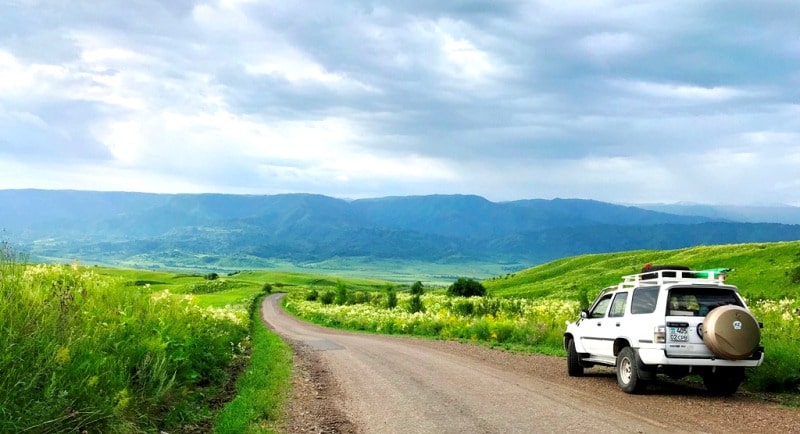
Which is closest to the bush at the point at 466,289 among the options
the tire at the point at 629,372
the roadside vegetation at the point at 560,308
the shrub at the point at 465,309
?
the roadside vegetation at the point at 560,308

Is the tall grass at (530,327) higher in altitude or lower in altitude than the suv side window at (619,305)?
lower

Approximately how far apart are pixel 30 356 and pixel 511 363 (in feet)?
51.8

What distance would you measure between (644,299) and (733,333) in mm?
2163

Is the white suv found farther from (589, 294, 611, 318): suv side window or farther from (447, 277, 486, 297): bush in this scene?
(447, 277, 486, 297): bush

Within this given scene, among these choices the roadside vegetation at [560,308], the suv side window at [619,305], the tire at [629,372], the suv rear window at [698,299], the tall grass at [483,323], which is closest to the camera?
the suv rear window at [698,299]

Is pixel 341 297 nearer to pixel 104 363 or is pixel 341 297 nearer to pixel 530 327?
pixel 530 327

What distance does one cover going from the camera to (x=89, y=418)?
8539 millimetres

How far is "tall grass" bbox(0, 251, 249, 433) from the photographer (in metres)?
8.08

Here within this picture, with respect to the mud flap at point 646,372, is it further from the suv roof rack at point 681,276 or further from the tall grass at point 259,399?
the tall grass at point 259,399

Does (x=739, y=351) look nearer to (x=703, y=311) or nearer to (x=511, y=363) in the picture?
(x=703, y=311)

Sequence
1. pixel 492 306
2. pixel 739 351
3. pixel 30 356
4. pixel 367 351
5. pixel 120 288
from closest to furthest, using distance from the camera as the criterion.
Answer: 1. pixel 30 356
2. pixel 739 351
3. pixel 120 288
4. pixel 367 351
5. pixel 492 306

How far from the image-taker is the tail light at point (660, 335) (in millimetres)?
14078

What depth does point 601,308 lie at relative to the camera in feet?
58.4

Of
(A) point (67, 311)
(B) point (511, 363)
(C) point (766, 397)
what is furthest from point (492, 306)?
(A) point (67, 311)
